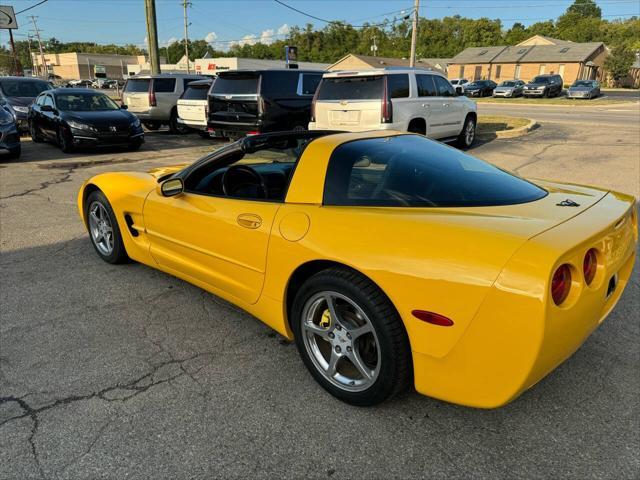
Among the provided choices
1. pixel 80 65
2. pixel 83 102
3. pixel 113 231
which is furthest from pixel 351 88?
pixel 80 65

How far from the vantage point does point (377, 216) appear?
2.36 m

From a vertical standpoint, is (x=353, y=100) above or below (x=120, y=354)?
above

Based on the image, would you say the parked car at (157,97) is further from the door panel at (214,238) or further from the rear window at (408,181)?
the rear window at (408,181)

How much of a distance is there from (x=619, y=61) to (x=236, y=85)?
69844mm

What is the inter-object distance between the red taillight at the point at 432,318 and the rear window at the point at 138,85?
604 inches

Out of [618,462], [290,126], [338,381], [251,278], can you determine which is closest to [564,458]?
[618,462]

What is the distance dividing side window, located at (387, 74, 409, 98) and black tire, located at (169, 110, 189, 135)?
8604 millimetres

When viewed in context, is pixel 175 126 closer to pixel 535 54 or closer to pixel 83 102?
pixel 83 102

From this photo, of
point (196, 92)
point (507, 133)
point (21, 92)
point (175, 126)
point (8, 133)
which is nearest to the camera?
point (8, 133)

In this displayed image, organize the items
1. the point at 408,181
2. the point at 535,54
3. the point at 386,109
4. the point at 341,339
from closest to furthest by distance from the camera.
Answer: the point at 341,339
the point at 408,181
the point at 386,109
the point at 535,54

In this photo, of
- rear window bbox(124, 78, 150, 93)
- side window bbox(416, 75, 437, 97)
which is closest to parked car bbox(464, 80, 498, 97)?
rear window bbox(124, 78, 150, 93)

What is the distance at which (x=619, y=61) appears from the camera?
63281 mm

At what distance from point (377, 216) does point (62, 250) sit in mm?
3851

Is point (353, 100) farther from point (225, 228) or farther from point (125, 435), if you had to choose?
point (125, 435)
